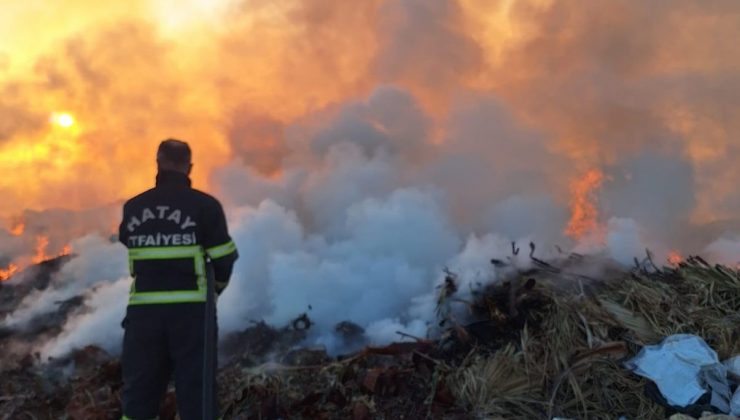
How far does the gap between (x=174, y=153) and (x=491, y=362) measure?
10.8 ft

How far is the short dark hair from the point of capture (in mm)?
3957

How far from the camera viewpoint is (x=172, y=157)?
396 centimetres

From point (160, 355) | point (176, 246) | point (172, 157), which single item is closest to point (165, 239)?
point (176, 246)

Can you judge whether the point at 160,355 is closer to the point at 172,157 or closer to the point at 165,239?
the point at 165,239

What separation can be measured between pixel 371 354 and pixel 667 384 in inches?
102

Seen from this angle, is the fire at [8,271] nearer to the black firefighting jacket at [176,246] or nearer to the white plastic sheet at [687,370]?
the black firefighting jacket at [176,246]

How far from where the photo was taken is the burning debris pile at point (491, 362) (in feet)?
16.9

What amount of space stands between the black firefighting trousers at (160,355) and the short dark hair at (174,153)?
929 millimetres

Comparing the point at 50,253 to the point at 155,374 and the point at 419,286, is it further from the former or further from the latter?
the point at 155,374

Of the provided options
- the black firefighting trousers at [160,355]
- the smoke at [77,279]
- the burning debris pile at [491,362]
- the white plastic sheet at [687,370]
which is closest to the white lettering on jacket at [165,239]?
the black firefighting trousers at [160,355]

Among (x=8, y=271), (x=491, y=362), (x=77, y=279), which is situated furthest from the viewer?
(x=8, y=271)

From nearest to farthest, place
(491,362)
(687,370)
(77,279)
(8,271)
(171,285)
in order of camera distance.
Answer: (171,285)
(687,370)
(491,362)
(77,279)
(8,271)

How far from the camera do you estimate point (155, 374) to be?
3.93 metres

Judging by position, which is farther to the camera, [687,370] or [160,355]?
[687,370]
